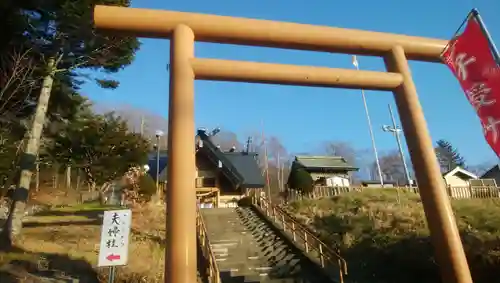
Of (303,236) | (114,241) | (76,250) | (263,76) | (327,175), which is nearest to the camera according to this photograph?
(263,76)

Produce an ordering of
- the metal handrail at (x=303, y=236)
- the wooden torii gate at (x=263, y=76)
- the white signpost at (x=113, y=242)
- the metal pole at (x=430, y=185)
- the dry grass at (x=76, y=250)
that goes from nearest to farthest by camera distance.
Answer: the wooden torii gate at (x=263, y=76) < the metal pole at (x=430, y=185) < the white signpost at (x=113, y=242) < the dry grass at (x=76, y=250) < the metal handrail at (x=303, y=236)

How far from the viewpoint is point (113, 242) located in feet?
18.0

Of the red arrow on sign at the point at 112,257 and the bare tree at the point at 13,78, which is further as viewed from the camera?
the bare tree at the point at 13,78

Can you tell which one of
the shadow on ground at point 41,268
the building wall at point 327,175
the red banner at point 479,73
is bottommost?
the shadow on ground at point 41,268

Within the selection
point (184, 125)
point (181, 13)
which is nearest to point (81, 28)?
point (181, 13)

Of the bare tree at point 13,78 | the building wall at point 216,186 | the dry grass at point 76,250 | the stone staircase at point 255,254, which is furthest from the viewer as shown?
the building wall at point 216,186

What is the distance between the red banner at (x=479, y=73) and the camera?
4.12 meters

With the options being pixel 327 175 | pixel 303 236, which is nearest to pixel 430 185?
pixel 303 236

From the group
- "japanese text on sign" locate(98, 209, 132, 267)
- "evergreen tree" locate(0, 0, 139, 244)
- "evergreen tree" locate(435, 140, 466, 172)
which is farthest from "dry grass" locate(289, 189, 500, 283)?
"evergreen tree" locate(435, 140, 466, 172)

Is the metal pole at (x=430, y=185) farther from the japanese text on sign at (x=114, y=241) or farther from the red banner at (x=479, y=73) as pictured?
the japanese text on sign at (x=114, y=241)

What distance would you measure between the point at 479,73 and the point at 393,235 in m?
7.86

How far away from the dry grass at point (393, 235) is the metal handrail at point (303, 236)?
28.7 inches

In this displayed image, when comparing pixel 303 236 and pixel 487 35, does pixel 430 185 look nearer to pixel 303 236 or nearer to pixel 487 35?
pixel 487 35

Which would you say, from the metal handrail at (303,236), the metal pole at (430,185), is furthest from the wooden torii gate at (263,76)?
the metal handrail at (303,236)
